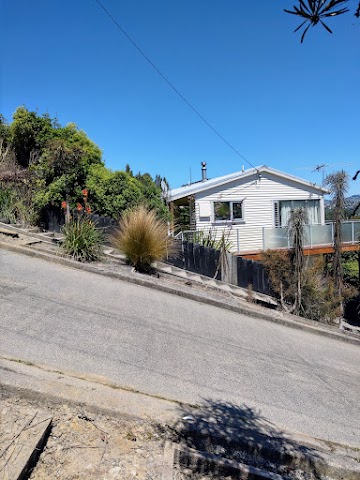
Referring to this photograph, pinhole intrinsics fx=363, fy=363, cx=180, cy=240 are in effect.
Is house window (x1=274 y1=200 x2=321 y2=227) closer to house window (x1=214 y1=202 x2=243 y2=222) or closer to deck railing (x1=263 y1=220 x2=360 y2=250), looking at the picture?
deck railing (x1=263 y1=220 x2=360 y2=250)

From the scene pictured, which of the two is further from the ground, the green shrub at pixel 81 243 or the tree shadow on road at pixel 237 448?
the green shrub at pixel 81 243

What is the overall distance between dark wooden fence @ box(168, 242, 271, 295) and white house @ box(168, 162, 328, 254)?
4190 mm

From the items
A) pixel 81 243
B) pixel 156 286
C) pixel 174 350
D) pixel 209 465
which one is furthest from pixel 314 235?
pixel 209 465

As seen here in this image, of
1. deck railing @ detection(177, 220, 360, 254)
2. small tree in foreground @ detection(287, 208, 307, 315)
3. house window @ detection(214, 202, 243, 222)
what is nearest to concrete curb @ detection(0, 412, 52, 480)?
small tree in foreground @ detection(287, 208, 307, 315)

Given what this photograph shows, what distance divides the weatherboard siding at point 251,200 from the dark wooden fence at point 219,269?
192 inches

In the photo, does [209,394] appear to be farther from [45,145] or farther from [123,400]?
[45,145]

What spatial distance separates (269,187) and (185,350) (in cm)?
1616

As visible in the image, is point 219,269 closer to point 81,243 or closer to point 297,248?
point 297,248

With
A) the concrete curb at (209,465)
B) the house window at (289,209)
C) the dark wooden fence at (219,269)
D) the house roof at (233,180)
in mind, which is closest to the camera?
the concrete curb at (209,465)

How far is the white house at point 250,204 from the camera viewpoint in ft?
57.1

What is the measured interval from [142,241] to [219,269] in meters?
3.74

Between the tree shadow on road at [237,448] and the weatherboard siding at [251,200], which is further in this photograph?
the weatherboard siding at [251,200]

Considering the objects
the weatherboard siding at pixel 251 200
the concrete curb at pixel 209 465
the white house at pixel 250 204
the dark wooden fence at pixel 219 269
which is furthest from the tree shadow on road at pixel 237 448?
the weatherboard siding at pixel 251 200

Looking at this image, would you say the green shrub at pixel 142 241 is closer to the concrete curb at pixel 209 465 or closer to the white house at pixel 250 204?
the concrete curb at pixel 209 465
